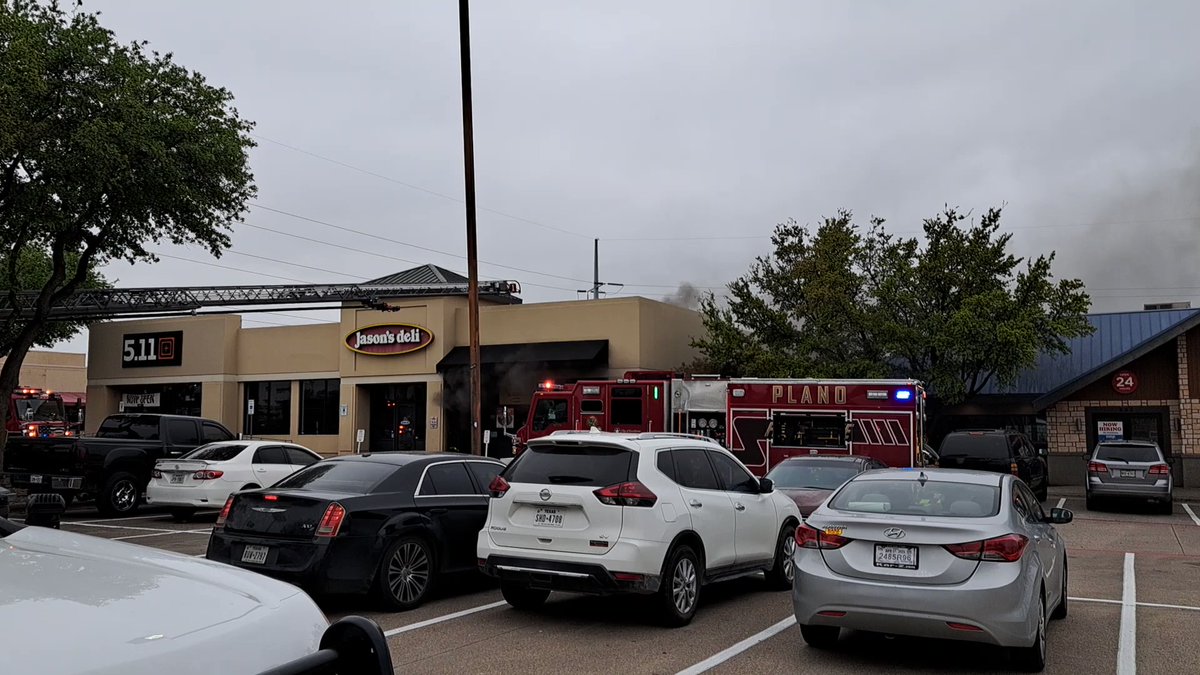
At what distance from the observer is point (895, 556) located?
23.2 ft

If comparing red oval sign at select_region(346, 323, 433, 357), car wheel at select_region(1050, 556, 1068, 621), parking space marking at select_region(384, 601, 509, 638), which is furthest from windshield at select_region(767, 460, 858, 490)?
red oval sign at select_region(346, 323, 433, 357)

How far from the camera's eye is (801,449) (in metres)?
19.9

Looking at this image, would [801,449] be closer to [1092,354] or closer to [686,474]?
[686,474]

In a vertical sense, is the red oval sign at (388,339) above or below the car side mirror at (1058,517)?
above

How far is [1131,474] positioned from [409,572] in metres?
18.0

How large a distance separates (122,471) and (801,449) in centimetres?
1332

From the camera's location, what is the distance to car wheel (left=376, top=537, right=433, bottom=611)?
9125 mm

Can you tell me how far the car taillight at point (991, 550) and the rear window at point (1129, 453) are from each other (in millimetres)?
17140

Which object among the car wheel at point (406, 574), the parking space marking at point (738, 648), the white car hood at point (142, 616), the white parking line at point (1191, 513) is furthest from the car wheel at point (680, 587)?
the white parking line at point (1191, 513)

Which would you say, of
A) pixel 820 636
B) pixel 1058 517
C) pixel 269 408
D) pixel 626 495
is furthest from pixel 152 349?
pixel 1058 517

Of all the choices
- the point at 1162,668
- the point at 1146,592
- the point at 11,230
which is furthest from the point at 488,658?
the point at 11,230

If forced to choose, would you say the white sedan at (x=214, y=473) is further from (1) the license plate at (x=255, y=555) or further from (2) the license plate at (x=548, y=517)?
(2) the license plate at (x=548, y=517)

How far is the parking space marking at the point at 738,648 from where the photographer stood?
A: 720 cm

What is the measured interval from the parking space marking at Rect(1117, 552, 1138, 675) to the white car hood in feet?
22.4
